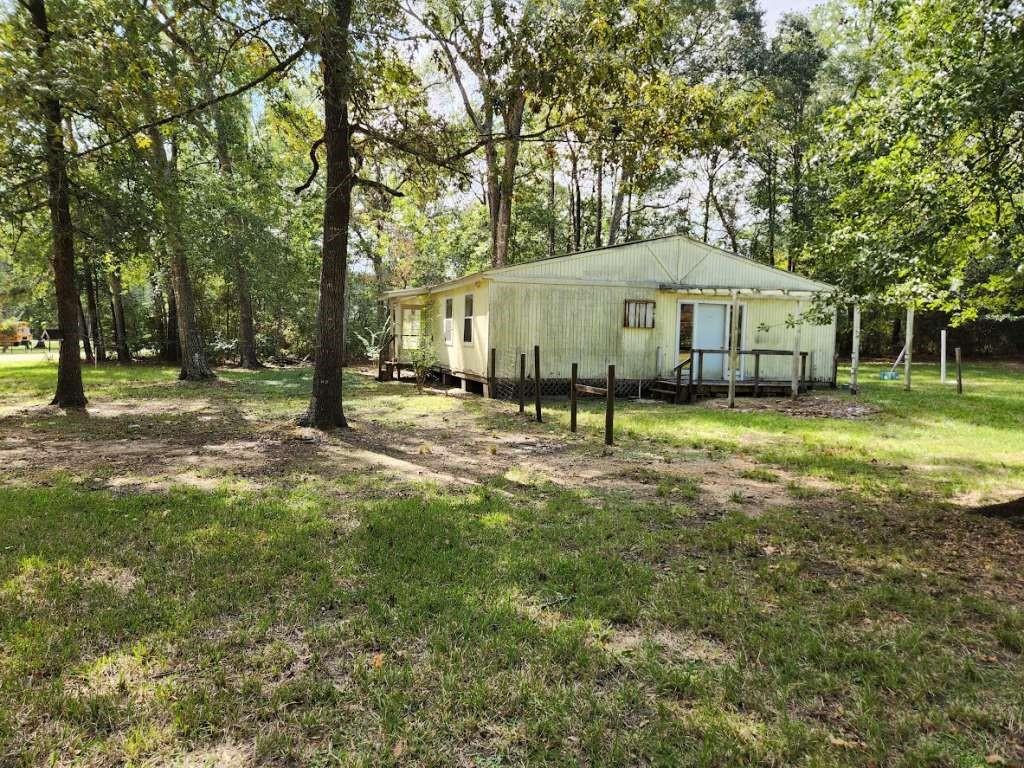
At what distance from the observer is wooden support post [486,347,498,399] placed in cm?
1305

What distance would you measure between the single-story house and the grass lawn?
21.2ft

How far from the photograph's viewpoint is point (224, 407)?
11.6 meters

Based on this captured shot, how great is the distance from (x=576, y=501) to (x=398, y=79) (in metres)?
6.80

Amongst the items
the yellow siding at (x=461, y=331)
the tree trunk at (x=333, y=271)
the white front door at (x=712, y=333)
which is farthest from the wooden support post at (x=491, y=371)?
the white front door at (x=712, y=333)

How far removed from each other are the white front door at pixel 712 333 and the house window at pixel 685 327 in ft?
0.54

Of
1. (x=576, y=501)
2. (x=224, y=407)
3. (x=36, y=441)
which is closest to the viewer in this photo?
(x=576, y=501)

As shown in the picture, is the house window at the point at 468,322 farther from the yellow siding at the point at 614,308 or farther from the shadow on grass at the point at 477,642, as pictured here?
the shadow on grass at the point at 477,642

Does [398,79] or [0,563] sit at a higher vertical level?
[398,79]

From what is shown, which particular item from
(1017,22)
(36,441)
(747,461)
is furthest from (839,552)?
(36,441)

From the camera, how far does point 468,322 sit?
15.2 m

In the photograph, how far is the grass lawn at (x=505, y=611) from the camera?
2348mm

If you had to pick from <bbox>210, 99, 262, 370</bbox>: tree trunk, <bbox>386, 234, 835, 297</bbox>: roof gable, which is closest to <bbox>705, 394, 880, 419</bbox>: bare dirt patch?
<bbox>386, 234, 835, 297</bbox>: roof gable

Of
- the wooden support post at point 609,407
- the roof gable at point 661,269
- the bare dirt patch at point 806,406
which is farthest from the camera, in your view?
the roof gable at point 661,269

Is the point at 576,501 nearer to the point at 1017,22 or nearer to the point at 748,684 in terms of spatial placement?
the point at 748,684
